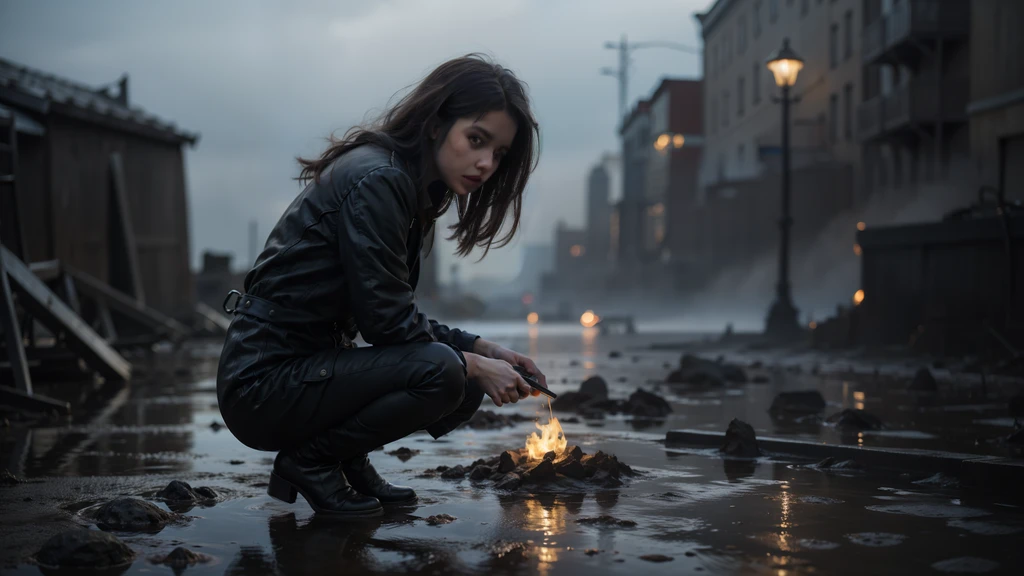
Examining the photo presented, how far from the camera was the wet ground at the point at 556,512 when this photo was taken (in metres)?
3.02

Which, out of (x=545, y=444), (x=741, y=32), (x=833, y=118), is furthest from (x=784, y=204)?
(x=741, y=32)

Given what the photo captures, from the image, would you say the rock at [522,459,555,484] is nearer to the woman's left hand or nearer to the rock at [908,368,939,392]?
the woman's left hand

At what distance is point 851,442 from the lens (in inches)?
226

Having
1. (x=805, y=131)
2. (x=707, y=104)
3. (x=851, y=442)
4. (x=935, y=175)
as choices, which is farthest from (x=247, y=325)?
(x=707, y=104)

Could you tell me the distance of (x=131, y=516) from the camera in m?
3.53

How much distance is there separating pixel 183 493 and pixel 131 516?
19.6 inches

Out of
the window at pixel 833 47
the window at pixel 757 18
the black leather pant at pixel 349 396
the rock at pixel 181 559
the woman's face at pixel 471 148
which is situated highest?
the window at pixel 757 18

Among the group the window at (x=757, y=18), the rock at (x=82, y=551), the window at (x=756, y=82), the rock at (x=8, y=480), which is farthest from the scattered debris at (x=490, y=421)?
the window at (x=757, y=18)

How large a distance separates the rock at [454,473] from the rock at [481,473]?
8 cm

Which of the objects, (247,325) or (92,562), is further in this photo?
(247,325)

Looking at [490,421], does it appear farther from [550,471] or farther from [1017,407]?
[1017,407]

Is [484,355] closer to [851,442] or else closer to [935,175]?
[851,442]

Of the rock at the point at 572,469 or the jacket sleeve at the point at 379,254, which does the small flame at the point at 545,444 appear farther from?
the jacket sleeve at the point at 379,254

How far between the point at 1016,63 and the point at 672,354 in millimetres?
8745
